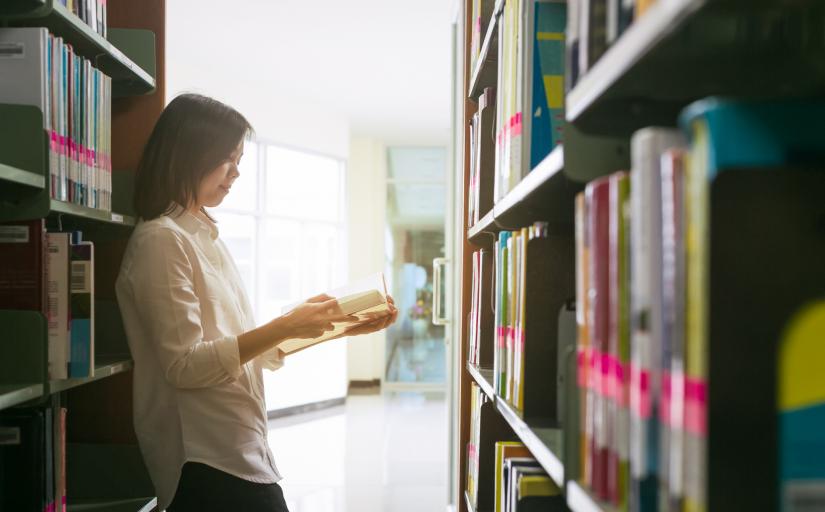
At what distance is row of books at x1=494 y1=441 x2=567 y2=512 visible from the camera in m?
1.08

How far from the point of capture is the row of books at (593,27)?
0.62 meters

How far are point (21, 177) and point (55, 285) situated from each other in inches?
12.3

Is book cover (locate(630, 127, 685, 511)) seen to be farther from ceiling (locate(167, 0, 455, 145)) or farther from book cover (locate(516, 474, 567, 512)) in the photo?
ceiling (locate(167, 0, 455, 145))

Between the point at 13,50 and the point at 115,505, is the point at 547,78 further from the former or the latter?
the point at 115,505

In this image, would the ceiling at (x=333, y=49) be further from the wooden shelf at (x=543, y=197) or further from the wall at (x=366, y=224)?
the wooden shelf at (x=543, y=197)

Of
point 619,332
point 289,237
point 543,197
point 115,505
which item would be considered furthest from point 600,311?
point 289,237

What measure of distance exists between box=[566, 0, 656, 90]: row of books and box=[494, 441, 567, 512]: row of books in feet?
2.15

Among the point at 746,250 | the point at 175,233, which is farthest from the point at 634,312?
the point at 175,233

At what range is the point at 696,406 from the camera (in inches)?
17.6

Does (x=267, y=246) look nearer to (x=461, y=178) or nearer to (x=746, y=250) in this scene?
(x=461, y=178)

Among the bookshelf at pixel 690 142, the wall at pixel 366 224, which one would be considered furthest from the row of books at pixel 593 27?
the wall at pixel 366 224

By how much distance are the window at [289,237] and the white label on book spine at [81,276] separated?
444cm

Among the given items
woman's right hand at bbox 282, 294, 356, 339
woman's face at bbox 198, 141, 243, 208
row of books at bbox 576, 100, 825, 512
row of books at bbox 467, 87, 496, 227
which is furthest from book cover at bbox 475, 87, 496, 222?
row of books at bbox 576, 100, 825, 512

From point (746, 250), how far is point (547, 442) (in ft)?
1.72
